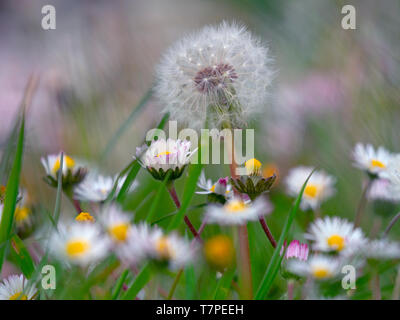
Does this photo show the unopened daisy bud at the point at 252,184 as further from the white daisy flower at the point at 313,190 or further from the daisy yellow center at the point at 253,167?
the white daisy flower at the point at 313,190

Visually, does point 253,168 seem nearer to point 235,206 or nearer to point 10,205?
point 235,206

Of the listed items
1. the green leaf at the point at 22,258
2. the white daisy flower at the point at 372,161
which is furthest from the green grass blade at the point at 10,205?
the white daisy flower at the point at 372,161

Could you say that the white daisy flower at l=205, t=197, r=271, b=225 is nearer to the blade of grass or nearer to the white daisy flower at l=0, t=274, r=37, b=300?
the blade of grass

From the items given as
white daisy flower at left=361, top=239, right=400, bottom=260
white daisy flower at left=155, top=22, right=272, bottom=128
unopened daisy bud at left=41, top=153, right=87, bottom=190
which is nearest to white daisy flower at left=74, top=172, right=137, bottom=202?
unopened daisy bud at left=41, top=153, right=87, bottom=190

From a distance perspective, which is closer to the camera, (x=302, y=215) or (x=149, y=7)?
(x=302, y=215)

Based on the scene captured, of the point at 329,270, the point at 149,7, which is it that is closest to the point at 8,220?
the point at 329,270

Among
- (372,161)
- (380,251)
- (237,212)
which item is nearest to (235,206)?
(237,212)

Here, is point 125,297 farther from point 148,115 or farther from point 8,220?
point 148,115
